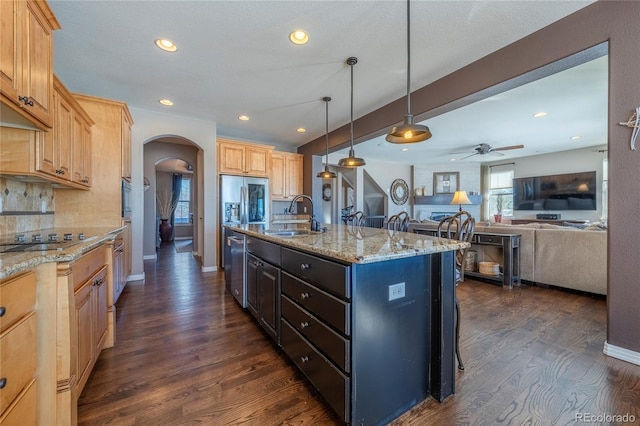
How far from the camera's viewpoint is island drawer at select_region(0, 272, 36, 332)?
0.87 meters

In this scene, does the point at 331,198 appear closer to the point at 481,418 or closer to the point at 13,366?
the point at 481,418

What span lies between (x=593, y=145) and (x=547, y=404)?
306 inches

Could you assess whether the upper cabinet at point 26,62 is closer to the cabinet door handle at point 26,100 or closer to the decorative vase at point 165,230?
the cabinet door handle at point 26,100

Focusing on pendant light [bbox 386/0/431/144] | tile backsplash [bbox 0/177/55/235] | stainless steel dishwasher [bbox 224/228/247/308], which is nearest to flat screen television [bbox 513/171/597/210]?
pendant light [bbox 386/0/431/144]

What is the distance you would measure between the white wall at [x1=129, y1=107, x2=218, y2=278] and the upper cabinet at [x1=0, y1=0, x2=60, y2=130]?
2.39 meters

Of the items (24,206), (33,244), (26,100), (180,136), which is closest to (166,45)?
(26,100)

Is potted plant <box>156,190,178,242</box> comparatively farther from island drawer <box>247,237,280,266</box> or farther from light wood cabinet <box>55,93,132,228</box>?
island drawer <box>247,237,280,266</box>

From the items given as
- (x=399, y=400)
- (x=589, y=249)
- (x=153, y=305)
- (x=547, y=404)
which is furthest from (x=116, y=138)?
(x=589, y=249)

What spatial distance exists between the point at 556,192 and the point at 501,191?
54.5 inches

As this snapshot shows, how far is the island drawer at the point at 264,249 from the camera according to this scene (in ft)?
6.31

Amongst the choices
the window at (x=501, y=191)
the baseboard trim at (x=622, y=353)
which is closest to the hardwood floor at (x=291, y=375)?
the baseboard trim at (x=622, y=353)

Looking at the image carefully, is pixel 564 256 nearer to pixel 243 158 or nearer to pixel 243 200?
pixel 243 200

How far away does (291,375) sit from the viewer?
1.70 m

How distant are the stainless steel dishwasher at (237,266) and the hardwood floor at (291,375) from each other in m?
0.21
